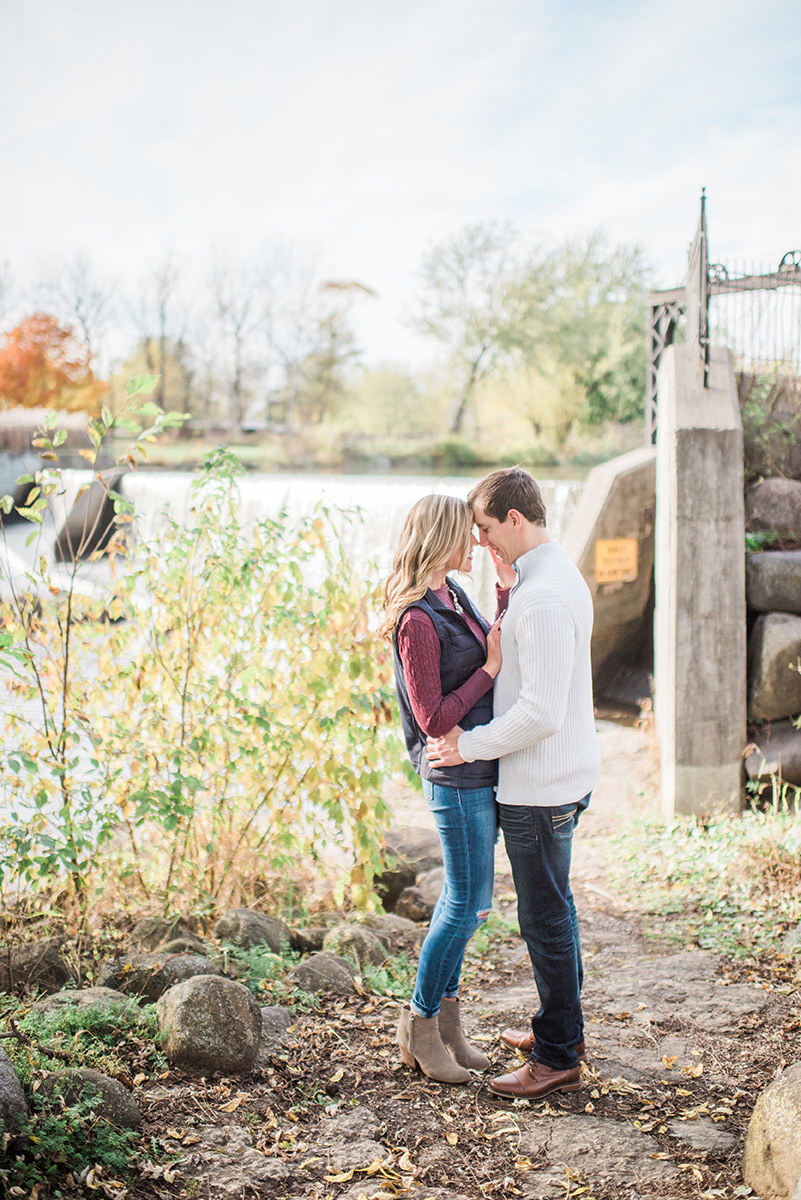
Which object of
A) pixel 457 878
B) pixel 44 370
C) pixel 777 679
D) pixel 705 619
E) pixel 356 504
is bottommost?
pixel 777 679

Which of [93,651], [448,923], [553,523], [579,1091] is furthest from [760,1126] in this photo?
[553,523]

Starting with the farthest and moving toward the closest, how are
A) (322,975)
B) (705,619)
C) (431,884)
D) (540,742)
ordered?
(705,619), (431,884), (322,975), (540,742)

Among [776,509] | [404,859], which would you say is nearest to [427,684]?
[404,859]

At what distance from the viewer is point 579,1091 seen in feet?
8.94

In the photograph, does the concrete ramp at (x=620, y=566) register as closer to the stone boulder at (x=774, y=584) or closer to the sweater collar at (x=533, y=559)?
the stone boulder at (x=774, y=584)

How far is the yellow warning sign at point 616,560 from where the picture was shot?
28.9 ft

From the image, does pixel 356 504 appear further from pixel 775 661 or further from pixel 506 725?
pixel 506 725

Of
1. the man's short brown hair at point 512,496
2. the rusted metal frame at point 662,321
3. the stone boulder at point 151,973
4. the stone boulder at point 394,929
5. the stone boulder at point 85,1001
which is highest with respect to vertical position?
the rusted metal frame at point 662,321

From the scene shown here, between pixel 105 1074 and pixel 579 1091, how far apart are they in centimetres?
137

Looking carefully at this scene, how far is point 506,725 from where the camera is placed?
245 centimetres

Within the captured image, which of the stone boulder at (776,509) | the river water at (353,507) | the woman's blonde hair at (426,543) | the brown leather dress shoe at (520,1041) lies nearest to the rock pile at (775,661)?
the stone boulder at (776,509)

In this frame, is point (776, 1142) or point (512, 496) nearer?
point (776, 1142)

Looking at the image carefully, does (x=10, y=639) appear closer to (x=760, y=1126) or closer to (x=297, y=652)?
(x=297, y=652)

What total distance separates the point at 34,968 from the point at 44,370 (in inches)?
1622
